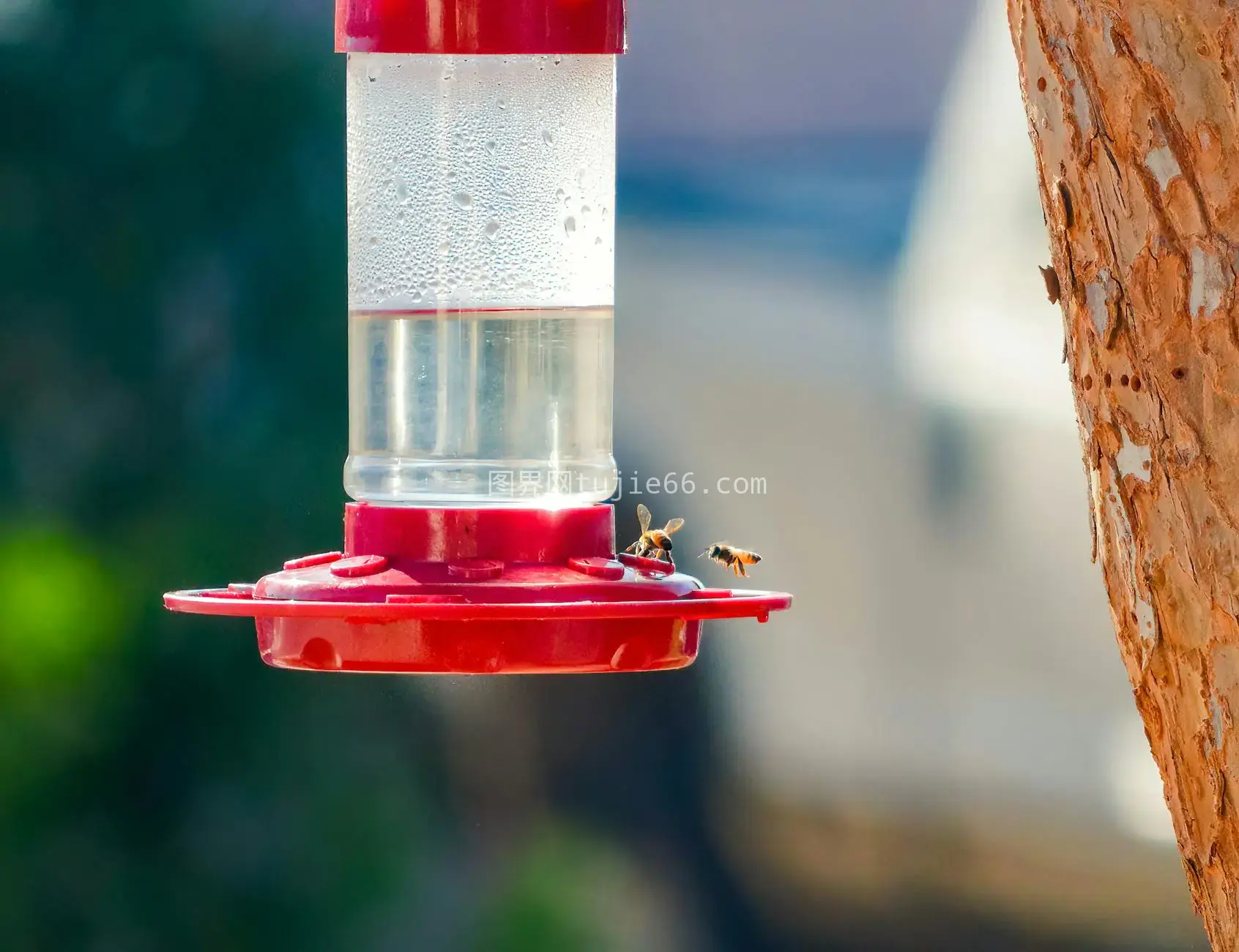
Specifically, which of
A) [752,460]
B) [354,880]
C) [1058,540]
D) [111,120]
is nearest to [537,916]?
[354,880]

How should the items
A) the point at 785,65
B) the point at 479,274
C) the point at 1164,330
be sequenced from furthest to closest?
the point at 785,65 → the point at 479,274 → the point at 1164,330

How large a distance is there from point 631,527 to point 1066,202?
1608 millimetres

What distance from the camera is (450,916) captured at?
8.63ft

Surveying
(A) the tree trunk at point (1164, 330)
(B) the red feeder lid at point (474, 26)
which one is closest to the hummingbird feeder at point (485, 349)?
(B) the red feeder lid at point (474, 26)

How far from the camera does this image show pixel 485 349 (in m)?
1.27

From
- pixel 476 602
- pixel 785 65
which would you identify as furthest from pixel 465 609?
pixel 785 65

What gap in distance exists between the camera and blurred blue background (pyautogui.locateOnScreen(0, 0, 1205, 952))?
2441 millimetres

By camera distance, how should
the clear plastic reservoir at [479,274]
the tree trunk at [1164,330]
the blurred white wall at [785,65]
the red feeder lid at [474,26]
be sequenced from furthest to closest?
the blurred white wall at [785,65] < the clear plastic reservoir at [479,274] < the red feeder lid at [474,26] < the tree trunk at [1164,330]

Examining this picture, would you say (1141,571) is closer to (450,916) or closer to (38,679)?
(450,916)

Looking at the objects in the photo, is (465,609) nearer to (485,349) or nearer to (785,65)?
(485,349)

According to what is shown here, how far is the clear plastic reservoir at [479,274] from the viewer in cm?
123

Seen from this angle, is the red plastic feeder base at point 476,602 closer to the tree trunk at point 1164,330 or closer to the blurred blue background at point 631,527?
the tree trunk at point 1164,330

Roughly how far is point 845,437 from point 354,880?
1160mm

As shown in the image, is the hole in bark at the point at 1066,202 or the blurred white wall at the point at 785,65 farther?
the blurred white wall at the point at 785,65
